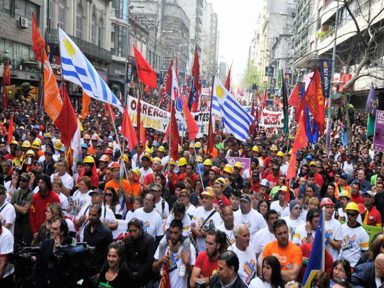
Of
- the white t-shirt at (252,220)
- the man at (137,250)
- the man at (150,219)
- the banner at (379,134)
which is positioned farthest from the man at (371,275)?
the banner at (379,134)

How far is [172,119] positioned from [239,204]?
12.5 feet

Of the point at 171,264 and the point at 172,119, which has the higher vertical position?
the point at 172,119

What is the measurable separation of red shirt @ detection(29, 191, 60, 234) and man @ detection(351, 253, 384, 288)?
392 cm

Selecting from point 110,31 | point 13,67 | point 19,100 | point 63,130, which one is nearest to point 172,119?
point 63,130

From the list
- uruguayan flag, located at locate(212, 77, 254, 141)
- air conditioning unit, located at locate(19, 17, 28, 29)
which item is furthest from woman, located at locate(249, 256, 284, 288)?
air conditioning unit, located at locate(19, 17, 28, 29)

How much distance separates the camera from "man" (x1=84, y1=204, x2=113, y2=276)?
580 centimetres

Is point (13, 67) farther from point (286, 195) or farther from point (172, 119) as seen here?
point (286, 195)

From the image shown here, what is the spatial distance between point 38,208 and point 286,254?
337 cm

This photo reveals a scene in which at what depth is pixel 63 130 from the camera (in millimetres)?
8656

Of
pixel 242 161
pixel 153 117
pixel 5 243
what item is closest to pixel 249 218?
pixel 5 243

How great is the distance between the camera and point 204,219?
6.79 metres

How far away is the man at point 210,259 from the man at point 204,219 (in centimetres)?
120

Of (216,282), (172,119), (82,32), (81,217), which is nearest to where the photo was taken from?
(216,282)

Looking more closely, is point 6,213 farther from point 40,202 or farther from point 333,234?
point 333,234
